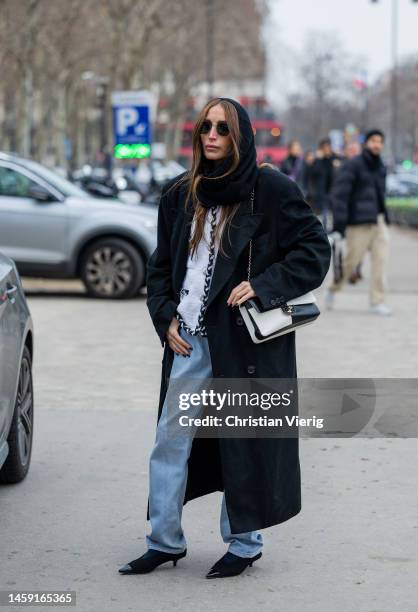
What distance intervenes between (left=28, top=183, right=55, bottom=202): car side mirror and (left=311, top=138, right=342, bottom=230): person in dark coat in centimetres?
845

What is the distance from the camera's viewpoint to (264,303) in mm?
5121

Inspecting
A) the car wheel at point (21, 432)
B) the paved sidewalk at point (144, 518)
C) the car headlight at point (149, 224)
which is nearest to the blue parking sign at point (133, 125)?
the car headlight at point (149, 224)

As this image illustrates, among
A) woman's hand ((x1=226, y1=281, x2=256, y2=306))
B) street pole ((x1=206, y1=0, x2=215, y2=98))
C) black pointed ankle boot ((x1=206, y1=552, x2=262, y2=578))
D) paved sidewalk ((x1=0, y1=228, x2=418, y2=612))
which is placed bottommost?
paved sidewalk ((x1=0, y1=228, x2=418, y2=612))

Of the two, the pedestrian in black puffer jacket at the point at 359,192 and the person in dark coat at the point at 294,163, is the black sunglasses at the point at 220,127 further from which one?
the person in dark coat at the point at 294,163

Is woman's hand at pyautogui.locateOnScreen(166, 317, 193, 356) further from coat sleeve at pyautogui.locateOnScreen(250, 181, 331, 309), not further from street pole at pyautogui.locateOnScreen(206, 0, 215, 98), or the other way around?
street pole at pyautogui.locateOnScreen(206, 0, 215, 98)

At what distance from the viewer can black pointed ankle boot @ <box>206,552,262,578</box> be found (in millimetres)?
5355

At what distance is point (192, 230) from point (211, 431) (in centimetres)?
70

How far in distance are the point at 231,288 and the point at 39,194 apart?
1176cm

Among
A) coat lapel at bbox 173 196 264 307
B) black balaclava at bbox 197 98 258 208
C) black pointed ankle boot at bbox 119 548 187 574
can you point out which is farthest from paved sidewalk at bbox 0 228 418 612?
black balaclava at bbox 197 98 258 208

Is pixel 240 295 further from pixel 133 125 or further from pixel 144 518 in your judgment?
pixel 133 125

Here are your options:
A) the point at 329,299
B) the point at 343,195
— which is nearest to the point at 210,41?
the point at 329,299

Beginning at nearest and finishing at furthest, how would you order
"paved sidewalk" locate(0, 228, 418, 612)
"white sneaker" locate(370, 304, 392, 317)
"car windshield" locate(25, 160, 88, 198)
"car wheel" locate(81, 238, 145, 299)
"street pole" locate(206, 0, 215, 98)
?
"paved sidewalk" locate(0, 228, 418, 612)
"white sneaker" locate(370, 304, 392, 317)
"car wheel" locate(81, 238, 145, 299)
"car windshield" locate(25, 160, 88, 198)
"street pole" locate(206, 0, 215, 98)

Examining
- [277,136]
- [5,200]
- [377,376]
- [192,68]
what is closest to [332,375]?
[377,376]

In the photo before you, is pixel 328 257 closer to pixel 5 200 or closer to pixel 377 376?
pixel 377 376
